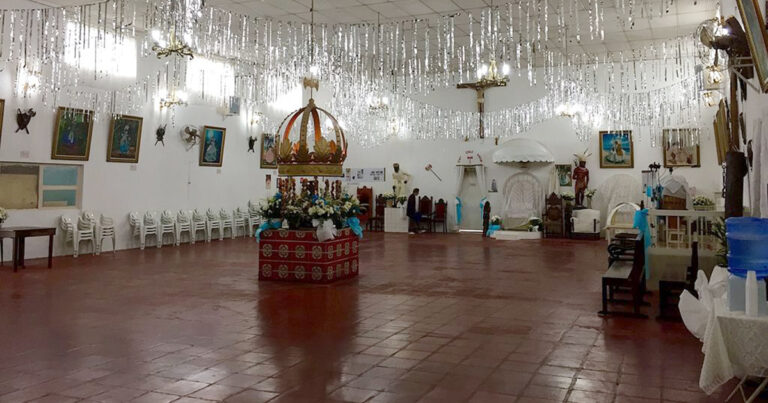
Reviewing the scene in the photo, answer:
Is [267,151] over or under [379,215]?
over

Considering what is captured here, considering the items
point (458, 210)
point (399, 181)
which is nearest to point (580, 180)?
point (458, 210)

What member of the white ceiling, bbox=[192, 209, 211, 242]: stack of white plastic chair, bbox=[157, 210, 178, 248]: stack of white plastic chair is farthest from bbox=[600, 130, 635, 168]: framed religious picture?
bbox=[157, 210, 178, 248]: stack of white plastic chair

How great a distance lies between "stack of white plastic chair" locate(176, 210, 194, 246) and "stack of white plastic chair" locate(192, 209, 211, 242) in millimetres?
104

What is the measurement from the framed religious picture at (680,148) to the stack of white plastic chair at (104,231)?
14.2 metres

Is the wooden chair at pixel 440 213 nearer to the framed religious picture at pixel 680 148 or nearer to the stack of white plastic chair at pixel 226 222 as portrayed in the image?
the stack of white plastic chair at pixel 226 222

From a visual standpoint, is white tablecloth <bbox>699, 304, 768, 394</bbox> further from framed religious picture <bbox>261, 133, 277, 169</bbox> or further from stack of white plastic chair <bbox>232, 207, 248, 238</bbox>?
framed religious picture <bbox>261, 133, 277, 169</bbox>

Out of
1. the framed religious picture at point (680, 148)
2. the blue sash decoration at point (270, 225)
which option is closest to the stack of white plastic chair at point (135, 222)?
the blue sash decoration at point (270, 225)

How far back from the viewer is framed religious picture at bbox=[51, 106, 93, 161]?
1130 cm

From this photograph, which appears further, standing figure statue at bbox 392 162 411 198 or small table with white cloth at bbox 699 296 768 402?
standing figure statue at bbox 392 162 411 198

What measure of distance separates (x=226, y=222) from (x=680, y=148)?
42.2ft

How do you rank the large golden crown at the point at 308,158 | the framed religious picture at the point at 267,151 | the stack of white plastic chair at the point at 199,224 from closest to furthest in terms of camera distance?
the large golden crown at the point at 308,158 → the stack of white plastic chair at the point at 199,224 → the framed religious picture at the point at 267,151

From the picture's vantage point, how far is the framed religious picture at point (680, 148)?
1488 cm

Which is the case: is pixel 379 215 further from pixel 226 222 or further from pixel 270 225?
pixel 270 225

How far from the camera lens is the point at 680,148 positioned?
15.1m
